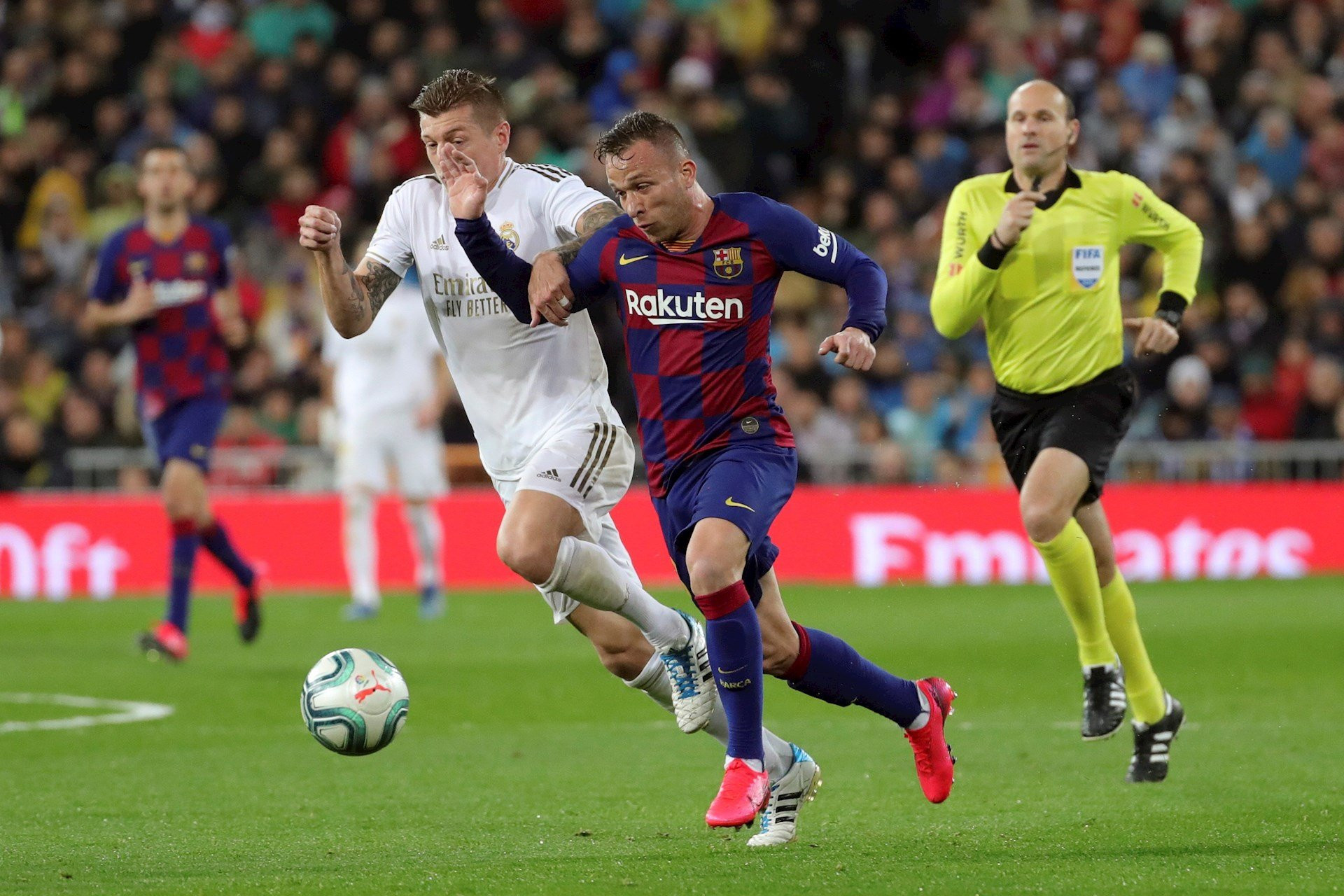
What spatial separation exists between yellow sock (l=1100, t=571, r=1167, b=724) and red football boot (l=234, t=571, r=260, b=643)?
5.92 m

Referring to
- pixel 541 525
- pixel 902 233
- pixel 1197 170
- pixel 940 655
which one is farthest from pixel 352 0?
pixel 541 525

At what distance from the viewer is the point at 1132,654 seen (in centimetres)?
725

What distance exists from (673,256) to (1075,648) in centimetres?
611

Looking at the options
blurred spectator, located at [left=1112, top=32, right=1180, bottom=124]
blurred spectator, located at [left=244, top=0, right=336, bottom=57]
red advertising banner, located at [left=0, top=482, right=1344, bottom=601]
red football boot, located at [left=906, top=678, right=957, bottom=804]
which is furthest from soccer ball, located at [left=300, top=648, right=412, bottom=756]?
blurred spectator, located at [left=244, top=0, right=336, bottom=57]

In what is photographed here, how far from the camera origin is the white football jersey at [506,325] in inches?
259

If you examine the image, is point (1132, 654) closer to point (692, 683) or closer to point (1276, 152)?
point (692, 683)

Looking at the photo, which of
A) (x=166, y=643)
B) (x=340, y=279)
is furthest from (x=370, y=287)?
(x=166, y=643)

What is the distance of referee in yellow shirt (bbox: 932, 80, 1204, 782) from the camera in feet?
23.4

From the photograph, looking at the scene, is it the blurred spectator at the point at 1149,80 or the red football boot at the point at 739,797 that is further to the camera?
the blurred spectator at the point at 1149,80

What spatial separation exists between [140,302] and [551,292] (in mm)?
5609

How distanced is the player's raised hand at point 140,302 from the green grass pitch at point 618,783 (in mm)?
1980

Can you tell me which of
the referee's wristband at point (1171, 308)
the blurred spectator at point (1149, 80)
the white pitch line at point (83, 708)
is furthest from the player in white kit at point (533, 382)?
the blurred spectator at point (1149, 80)

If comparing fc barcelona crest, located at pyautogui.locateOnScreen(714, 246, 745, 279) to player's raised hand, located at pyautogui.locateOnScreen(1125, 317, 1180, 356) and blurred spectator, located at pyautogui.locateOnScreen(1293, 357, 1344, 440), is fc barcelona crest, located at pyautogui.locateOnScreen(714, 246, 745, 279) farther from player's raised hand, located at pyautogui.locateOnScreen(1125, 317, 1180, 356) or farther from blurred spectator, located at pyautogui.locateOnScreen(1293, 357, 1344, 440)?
blurred spectator, located at pyautogui.locateOnScreen(1293, 357, 1344, 440)

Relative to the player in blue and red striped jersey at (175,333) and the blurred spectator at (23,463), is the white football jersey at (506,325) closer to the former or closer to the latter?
the player in blue and red striped jersey at (175,333)
